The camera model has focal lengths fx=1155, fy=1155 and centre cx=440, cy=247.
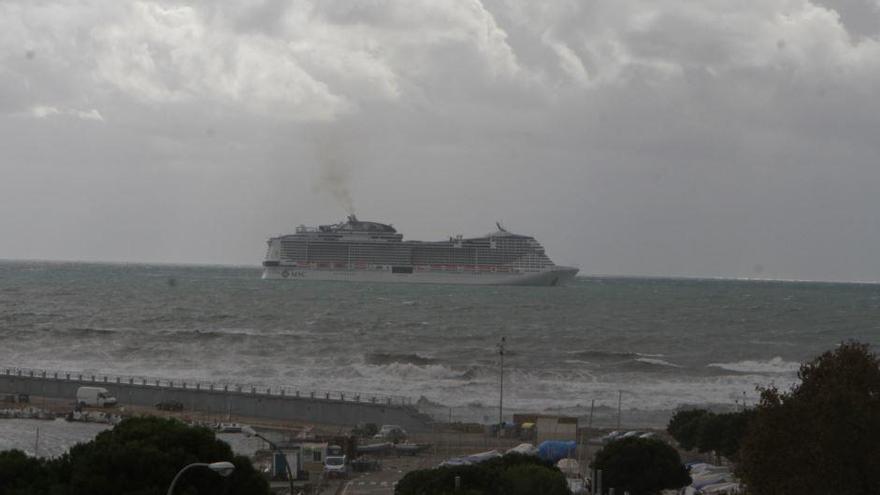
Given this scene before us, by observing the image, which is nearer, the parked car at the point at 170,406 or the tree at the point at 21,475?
the tree at the point at 21,475

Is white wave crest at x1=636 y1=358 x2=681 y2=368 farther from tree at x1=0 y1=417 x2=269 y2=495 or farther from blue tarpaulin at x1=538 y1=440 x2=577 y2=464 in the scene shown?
tree at x1=0 y1=417 x2=269 y2=495

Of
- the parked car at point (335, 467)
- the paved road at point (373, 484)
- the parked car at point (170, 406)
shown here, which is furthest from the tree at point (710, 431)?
the parked car at point (170, 406)

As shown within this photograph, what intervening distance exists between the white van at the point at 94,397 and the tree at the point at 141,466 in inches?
952

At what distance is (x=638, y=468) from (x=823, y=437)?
6.85 metres

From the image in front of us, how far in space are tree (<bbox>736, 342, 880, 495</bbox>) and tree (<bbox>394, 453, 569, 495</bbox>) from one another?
3.48 metres

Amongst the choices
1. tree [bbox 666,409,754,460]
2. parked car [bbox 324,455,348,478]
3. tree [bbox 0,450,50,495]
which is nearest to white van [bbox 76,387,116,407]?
parked car [bbox 324,455,348,478]

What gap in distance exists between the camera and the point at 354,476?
27.3 m

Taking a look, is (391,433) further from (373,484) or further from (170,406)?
(170,406)

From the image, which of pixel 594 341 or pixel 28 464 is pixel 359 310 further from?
pixel 28 464

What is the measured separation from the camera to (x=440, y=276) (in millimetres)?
158500

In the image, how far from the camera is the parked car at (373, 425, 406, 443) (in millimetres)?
32938

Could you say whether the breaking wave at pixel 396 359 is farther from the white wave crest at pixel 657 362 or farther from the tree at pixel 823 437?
the tree at pixel 823 437

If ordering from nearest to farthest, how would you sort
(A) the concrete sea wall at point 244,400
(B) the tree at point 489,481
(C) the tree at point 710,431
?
(B) the tree at point 489,481 < (C) the tree at point 710,431 < (A) the concrete sea wall at point 244,400

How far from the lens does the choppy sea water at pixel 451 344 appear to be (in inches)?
2031
